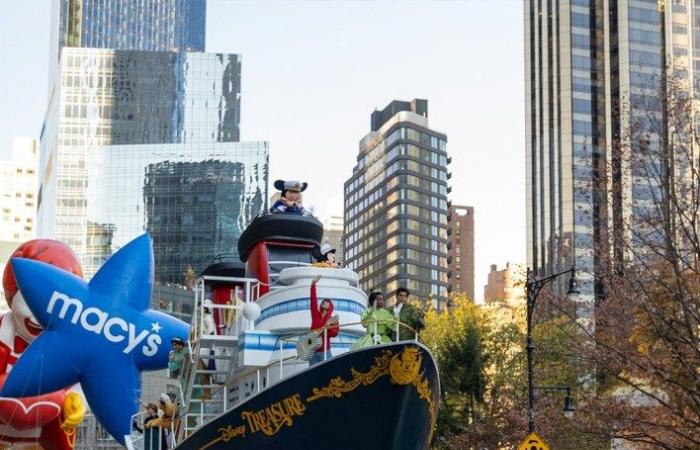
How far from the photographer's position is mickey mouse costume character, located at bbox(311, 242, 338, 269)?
24.7m

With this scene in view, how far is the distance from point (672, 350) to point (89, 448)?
1485 inches

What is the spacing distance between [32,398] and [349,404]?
11.4 meters

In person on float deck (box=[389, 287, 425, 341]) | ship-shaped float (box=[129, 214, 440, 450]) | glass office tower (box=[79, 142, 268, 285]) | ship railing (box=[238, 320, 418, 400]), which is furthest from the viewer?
glass office tower (box=[79, 142, 268, 285])

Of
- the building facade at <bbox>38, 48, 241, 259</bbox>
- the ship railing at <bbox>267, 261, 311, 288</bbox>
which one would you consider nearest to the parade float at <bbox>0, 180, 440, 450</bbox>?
the ship railing at <bbox>267, 261, 311, 288</bbox>

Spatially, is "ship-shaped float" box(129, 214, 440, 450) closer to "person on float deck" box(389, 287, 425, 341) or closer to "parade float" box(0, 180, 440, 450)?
"parade float" box(0, 180, 440, 450)

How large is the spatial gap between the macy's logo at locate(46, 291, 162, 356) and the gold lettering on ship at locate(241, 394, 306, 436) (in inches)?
317

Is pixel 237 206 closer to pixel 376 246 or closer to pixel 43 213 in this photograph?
pixel 43 213

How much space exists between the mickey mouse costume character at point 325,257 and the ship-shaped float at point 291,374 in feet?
1.30

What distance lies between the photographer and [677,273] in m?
23.6

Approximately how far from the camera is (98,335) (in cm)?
2919

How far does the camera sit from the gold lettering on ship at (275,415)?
21500mm

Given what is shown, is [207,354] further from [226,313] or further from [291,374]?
[291,374]

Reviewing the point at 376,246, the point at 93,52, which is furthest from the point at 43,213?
the point at 376,246

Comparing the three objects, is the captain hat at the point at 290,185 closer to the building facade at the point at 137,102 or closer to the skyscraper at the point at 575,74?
the skyscraper at the point at 575,74
